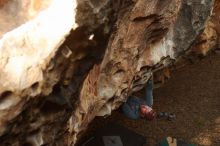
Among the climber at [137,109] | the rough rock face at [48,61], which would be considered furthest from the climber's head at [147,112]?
the rough rock face at [48,61]

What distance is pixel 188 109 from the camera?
21.0 ft

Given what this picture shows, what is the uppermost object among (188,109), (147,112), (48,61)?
(188,109)

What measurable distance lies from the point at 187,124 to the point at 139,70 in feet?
5.29

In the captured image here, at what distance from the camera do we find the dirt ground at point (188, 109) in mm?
5805

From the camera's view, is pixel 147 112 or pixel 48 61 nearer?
pixel 48 61

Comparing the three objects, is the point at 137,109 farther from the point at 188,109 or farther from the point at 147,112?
the point at 188,109

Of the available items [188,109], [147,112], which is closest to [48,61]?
[147,112]

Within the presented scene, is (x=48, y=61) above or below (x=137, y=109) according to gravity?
below

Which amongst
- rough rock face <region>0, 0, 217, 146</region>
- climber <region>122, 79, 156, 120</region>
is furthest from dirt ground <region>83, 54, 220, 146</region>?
rough rock face <region>0, 0, 217, 146</region>

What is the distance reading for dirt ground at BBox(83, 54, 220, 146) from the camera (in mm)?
5805

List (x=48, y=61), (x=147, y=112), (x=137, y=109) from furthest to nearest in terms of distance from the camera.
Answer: (x=137, y=109) → (x=147, y=112) → (x=48, y=61)

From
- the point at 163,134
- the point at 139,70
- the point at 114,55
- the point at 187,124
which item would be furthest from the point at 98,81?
the point at 187,124

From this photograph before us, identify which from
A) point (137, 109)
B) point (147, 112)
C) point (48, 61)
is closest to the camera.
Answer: point (48, 61)

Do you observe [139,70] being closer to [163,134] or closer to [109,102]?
[109,102]
